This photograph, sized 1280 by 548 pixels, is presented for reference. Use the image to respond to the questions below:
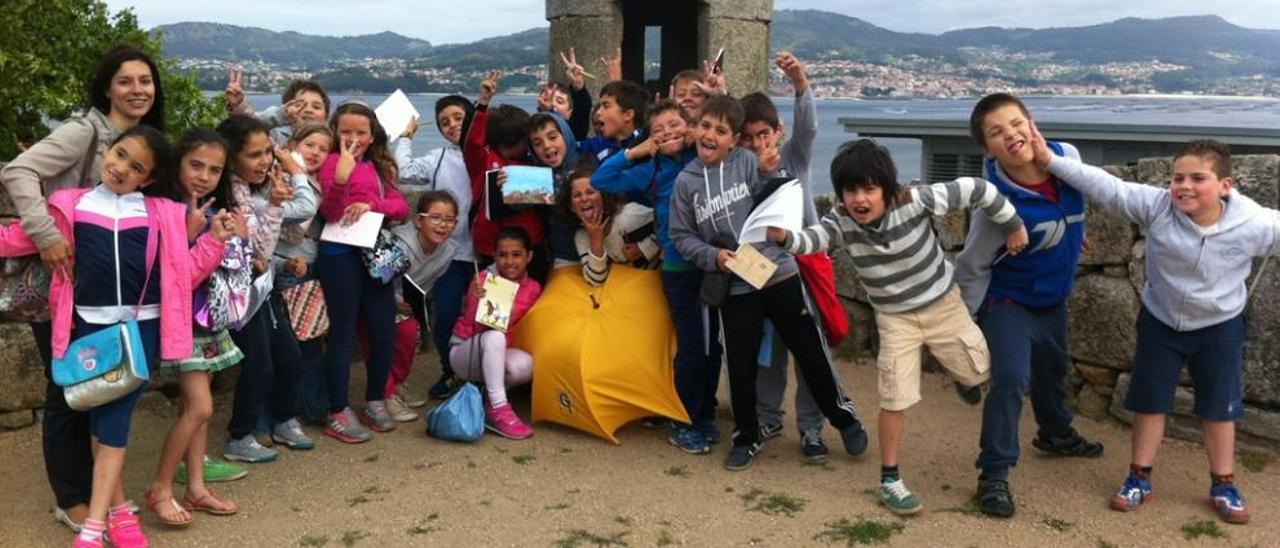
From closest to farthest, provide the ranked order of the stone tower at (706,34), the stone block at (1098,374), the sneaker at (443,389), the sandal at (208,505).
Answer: the sandal at (208,505) → the stone block at (1098,374) → the sneaker at (443,389) → the stone tower at (706,34)

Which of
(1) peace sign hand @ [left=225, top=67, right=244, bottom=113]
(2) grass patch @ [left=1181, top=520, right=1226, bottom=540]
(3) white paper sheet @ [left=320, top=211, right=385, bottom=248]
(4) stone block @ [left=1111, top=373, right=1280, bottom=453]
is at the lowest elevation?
(2) grass patch @ [left=1181, top=520, right=1226, bottom=540]

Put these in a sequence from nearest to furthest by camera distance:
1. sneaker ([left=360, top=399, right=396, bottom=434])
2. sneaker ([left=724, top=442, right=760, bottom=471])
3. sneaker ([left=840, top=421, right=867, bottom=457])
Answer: sneaker ([left=724, top=442, right=760, bottom=471]) < sneaker ([left=840, top=421, right=867, bottom=457]) < sneaker ([left=360, top=399, right=396, bottom=434])

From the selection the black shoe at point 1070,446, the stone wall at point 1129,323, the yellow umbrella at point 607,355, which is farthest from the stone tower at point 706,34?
the black shoe at point 1070,446

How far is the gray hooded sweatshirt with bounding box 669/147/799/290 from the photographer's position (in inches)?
165

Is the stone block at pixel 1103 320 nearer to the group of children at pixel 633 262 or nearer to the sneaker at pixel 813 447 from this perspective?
the group of children at pixel 633 262

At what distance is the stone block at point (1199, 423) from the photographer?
4.37m

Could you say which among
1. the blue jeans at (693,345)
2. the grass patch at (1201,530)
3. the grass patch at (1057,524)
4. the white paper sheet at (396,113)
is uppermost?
A: the white paper sheet at (396,113)

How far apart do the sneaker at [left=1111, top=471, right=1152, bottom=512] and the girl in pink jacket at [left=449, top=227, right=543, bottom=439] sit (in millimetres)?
2348

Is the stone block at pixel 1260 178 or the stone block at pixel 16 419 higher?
the stone block at pixel 1260 178

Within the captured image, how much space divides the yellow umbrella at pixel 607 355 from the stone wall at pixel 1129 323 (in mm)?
1821

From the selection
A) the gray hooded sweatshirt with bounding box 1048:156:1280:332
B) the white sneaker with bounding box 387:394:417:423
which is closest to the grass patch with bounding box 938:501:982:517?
the gray hooded sweatshirt with bounding box 1048:156:1280:332

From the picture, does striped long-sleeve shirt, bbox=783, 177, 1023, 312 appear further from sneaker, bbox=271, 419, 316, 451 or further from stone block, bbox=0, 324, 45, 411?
stone block, bbox=0, 324, 45, 411

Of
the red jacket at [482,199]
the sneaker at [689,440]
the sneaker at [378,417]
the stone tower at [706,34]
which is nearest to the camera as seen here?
the sneaker at [689,440]

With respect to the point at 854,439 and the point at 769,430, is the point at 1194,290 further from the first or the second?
the point at 769,430
